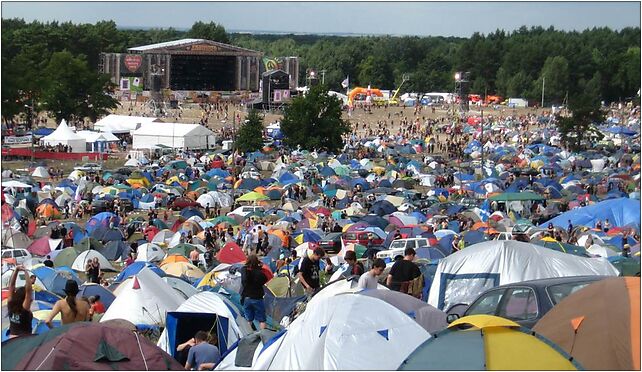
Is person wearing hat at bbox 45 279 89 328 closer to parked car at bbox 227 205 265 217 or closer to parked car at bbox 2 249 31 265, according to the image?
parked car at bbox 2 249 31 265

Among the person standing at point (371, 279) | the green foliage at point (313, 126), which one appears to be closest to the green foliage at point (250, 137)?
the green foliage at point (313, 126)

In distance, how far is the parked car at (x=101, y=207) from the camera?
33281 millimetres

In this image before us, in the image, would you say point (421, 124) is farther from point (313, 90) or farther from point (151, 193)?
point (151, 193)

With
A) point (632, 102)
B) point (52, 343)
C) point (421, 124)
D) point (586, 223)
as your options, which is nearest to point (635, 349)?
point (52, 343)

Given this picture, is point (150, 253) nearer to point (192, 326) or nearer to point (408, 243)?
point (408, 243)

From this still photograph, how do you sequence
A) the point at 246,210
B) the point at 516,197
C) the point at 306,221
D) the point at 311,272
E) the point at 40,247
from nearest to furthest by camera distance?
the point at 311,272, the point at 40,247, the point at 306,221, the point at 516,197, the point at 246,210

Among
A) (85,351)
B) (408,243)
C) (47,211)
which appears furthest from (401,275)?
(47,211)

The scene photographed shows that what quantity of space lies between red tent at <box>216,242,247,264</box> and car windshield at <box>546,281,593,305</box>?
44.0 ft

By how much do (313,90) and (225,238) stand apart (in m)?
32.4

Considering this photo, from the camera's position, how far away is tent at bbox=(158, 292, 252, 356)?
9.76 m

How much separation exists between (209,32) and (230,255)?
345 ft

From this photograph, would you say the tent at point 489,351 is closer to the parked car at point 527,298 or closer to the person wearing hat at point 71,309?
the parked car at point 527,298

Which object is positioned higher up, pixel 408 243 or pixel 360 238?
pixel 408 243

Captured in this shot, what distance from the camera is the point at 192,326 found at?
393 inches
